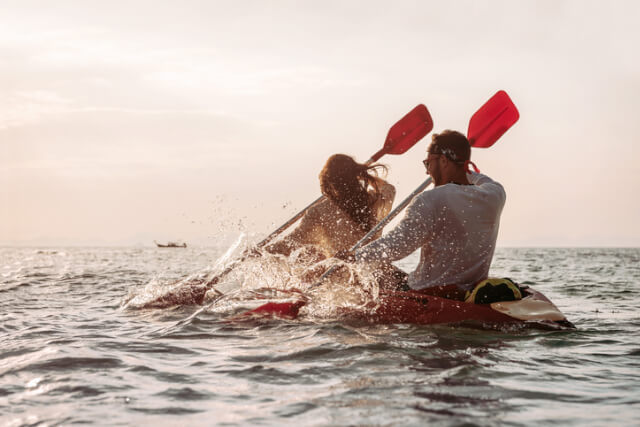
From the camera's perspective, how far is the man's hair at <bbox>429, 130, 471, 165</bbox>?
484 cm

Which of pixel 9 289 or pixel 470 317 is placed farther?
pixel 9 289

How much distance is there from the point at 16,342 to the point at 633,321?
5871 millimetres

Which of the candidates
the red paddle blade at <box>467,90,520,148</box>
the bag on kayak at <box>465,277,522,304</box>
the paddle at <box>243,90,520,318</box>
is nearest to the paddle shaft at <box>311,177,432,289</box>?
the paddle at <box>243,90,520,318</box>

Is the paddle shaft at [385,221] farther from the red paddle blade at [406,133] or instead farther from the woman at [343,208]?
the red paddle blade at [406,133]

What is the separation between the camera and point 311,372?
3.71 m

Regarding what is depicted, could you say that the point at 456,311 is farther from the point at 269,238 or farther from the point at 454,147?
the point at 269,238

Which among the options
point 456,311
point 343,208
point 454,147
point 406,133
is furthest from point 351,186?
point 406,133

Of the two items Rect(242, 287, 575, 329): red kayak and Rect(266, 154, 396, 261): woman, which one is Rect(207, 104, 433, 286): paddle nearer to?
Rect(266, 154, 396, 261): woman

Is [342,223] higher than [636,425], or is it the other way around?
[342,223]

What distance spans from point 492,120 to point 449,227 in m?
2.18

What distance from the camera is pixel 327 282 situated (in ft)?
18.3

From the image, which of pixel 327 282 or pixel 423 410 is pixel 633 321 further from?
pixel 423 410

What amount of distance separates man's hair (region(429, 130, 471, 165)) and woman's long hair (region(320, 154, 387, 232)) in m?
1.21

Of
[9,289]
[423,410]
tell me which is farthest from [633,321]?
[9,289]
